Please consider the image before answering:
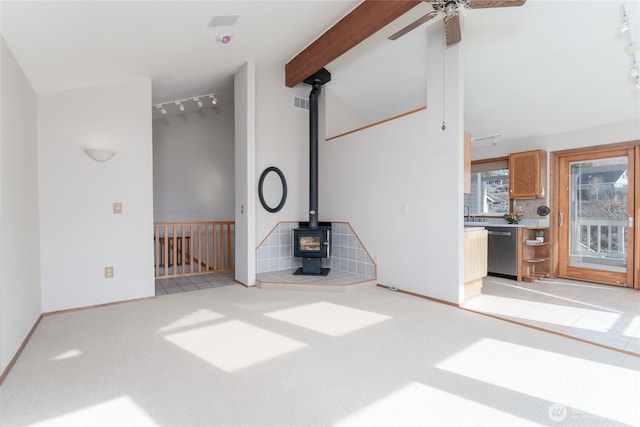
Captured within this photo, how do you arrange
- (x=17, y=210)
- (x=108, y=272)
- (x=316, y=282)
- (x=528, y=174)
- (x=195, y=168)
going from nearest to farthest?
(x=17, y=210) → (x=108, y=272) → (x=316, y=282) → (x=528, y=174) → (x=195, y=168)

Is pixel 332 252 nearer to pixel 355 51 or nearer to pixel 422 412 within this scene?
pixel 355 51

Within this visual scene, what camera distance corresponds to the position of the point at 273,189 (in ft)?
16.3

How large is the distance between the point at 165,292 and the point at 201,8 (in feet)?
10.9

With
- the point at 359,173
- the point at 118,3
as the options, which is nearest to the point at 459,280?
the point at 359,173

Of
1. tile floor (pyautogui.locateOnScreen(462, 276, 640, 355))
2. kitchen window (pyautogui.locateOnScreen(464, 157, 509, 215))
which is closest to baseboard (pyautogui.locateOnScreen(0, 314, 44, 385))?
tile floor (pyautogui.locateOnScreen(462, 276, 640, 355))

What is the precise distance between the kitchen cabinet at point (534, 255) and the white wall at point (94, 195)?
17.3 feet

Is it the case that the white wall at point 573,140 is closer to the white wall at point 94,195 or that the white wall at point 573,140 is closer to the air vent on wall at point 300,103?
the air vent on wall at point 300,103

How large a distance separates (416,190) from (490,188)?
258cm

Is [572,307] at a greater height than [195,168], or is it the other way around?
[195,168]

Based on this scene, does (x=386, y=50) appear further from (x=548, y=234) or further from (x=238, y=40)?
(x=548, y=234)

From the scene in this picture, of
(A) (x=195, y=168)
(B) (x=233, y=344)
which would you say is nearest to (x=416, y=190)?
(B) (x=233, y=344)

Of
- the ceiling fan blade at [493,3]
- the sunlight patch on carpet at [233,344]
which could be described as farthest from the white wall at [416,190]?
the sunlight patch on carpet at [233,344]

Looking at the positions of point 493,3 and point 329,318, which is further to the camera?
point 329,318

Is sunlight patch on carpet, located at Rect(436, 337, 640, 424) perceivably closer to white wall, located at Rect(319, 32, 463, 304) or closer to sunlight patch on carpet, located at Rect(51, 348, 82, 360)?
white wall, located at Rect(319, 32, 463, 304)
